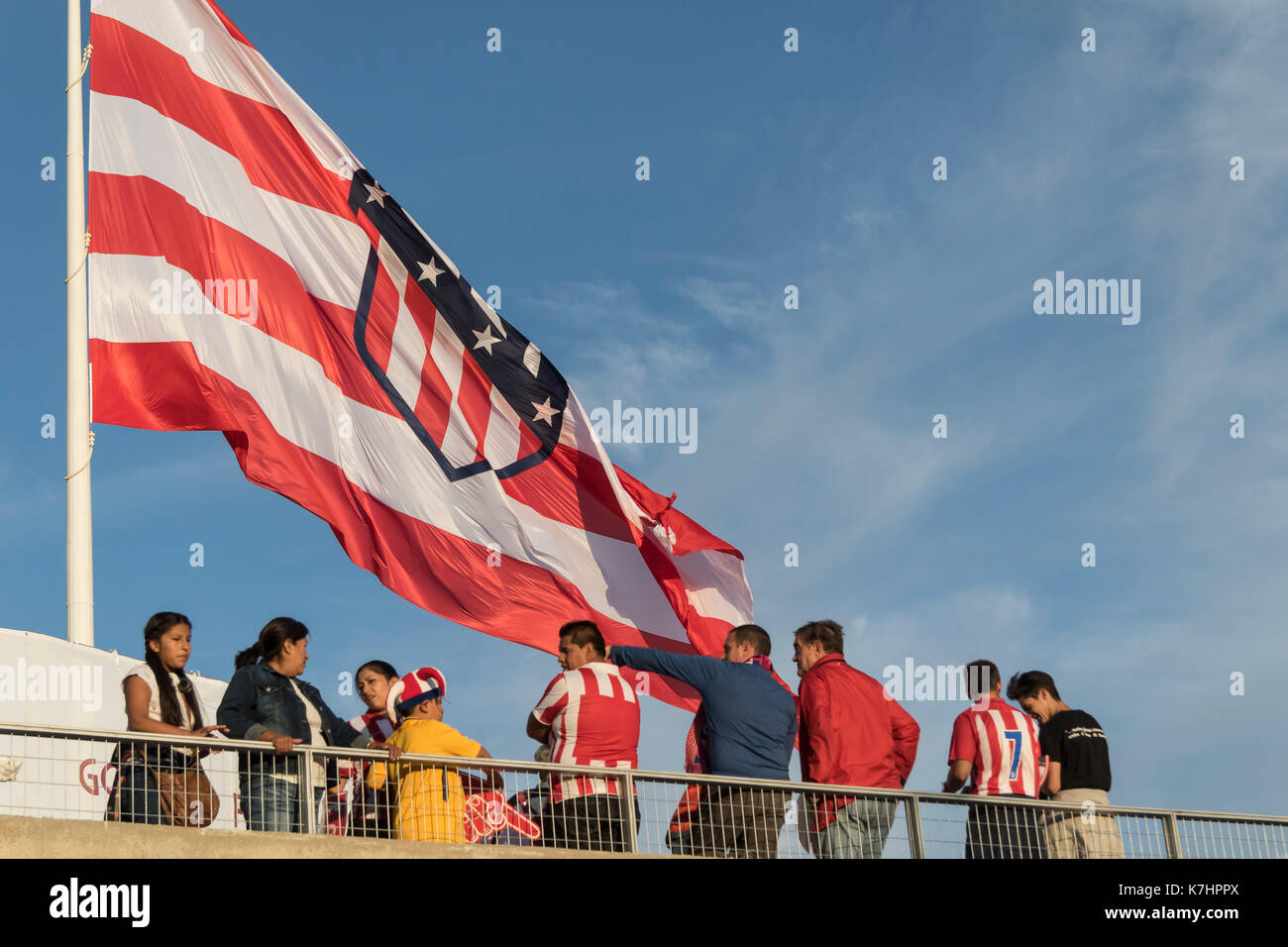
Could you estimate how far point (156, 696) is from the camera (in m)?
9.87

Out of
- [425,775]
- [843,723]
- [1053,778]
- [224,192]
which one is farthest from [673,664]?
[224,192]

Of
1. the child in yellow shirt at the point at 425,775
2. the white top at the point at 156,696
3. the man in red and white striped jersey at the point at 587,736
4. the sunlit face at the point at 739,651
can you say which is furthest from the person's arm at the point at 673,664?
the white top at the point at 156,696

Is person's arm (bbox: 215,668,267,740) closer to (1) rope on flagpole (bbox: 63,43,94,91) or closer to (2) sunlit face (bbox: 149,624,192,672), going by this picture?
(2) sunlit face (bbox: 149,624,192,672)

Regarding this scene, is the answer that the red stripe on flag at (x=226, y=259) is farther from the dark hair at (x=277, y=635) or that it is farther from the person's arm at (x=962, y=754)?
the person's arm at (x=962, y=754)

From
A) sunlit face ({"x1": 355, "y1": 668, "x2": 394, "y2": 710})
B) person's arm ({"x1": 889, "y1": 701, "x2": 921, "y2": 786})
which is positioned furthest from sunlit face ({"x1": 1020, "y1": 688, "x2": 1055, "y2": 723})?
sunlit face ({"x1": 355, "y1": 668, "x2": 394, "y2": 710})

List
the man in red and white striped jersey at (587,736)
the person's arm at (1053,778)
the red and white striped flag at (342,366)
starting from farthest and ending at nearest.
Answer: the red and white striped flag at (342,366)
the person's arm at (1053,778)
the man in red and white striped jersey at (587,736)

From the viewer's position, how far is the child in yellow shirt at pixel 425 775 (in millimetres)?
9781

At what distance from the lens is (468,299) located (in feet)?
51.5

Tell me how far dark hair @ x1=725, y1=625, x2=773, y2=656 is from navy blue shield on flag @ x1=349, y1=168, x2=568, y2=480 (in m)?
4.42

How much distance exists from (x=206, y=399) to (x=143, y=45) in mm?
3817

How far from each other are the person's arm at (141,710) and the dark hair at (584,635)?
7.57ft

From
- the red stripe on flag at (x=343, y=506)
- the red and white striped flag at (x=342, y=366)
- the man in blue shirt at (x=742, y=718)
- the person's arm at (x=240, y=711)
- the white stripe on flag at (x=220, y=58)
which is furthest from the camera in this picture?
the white stripe on flag at (x=220, y=58)

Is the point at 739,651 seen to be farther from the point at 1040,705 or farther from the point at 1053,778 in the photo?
the point at 1053,778
